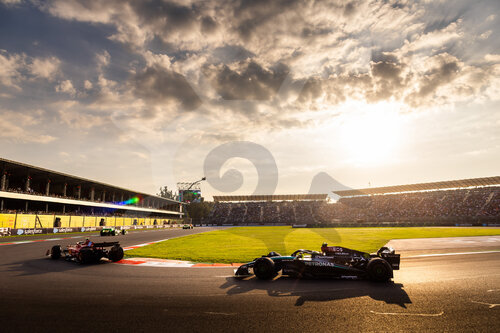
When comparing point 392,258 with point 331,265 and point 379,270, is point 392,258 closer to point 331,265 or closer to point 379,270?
point 379,270

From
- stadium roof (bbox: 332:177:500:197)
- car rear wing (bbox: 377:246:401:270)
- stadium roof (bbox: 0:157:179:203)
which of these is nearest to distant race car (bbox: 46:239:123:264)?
car rear wing (bbox: 377:246:401:270)

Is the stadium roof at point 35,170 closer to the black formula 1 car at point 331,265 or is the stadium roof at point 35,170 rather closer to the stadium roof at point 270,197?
the black formula 1 car at point 331,265

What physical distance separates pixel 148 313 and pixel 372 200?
93.5 meters

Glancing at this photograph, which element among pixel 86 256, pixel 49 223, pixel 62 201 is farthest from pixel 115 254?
pixel 62 201

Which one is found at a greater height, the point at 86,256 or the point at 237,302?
the point at 86,256

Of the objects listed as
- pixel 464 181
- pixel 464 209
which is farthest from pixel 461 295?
pixel 464 181

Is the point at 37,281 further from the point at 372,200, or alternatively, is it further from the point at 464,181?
the point at 372,200

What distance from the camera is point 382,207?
82.7m

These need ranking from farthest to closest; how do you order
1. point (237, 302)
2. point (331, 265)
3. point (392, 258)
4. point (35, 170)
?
point (35, 170) < point (392, 258) < point (331, 265) < point (237, 302)

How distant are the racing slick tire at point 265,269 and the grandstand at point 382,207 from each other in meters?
58.2

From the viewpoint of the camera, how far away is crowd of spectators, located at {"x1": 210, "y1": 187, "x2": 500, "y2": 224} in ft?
210

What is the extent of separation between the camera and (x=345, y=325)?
15.9ft

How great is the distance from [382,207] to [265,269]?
8419 cm

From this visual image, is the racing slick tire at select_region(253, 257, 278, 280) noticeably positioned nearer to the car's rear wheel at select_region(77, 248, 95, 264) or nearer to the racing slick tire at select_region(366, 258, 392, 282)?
the racing slick tire at select_region(366, 258, 392, 282)
